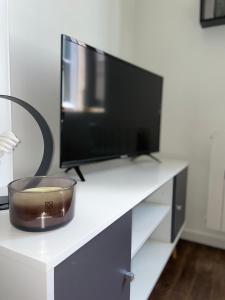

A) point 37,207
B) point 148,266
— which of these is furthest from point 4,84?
point 148,266

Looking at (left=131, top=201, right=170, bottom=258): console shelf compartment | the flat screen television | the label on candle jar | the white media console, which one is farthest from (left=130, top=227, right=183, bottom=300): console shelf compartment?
the label on candle jar

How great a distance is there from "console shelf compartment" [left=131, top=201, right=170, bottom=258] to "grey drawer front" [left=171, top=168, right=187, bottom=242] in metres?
0.08

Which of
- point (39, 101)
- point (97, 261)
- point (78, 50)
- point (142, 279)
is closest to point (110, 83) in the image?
point (78, 50)

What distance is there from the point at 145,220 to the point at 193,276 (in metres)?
0.55

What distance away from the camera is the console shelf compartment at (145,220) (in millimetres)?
1135

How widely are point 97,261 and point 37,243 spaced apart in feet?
0.71

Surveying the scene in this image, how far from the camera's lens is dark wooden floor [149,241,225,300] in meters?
1.40

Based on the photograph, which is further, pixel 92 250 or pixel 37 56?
pixel 37 56

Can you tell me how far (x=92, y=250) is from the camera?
2.31 feet

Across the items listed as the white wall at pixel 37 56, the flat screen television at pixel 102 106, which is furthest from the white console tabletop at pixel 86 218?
the white wall at pixel 37 56

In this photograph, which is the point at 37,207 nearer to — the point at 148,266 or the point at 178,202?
the point at 148,266

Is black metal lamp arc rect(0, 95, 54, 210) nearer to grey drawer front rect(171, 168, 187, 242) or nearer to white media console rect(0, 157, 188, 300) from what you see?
white media console rect(0, 157, 188, 300)

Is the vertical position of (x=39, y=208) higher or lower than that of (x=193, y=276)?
higher

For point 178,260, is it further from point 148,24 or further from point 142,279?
point 148,24
